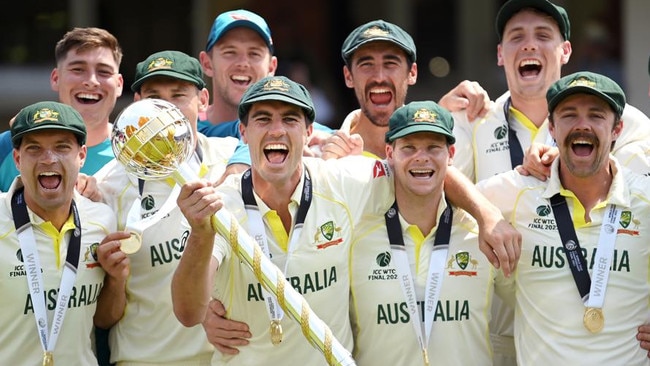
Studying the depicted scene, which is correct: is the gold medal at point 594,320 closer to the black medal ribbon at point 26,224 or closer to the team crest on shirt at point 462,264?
the team crest on shirt at point 462,264

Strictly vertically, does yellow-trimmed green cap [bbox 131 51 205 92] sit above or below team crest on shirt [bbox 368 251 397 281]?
above

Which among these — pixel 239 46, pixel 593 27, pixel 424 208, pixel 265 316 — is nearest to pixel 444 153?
pixel 424 208

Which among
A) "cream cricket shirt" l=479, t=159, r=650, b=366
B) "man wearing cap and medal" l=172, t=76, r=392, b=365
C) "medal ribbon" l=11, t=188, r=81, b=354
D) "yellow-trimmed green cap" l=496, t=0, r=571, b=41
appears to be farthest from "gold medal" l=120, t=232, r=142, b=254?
"yellow-trimmed green cap" l=496, t=0, r=571, b=41

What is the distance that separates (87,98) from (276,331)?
1.69m

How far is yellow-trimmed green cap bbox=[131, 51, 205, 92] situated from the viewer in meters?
5.81

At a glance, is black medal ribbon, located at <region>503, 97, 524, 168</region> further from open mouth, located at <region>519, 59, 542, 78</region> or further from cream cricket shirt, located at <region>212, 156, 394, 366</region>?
cream cricket shirt, located at <region>212, 156, 394, 366</region>

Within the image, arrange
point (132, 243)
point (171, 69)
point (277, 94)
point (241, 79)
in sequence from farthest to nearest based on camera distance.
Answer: point (241, 79) < point (171, 69) < point (277, 94) < point (132, 243)

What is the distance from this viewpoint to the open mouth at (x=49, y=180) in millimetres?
5465

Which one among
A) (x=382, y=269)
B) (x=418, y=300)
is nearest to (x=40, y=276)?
(x=382, y=269)

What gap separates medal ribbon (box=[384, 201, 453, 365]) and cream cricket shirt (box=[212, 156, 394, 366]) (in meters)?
0.18

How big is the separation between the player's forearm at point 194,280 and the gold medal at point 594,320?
1496mm

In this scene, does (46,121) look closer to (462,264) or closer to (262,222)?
(262,222)

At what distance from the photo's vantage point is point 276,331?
17.3 feet

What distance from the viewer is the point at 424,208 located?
557 cm
